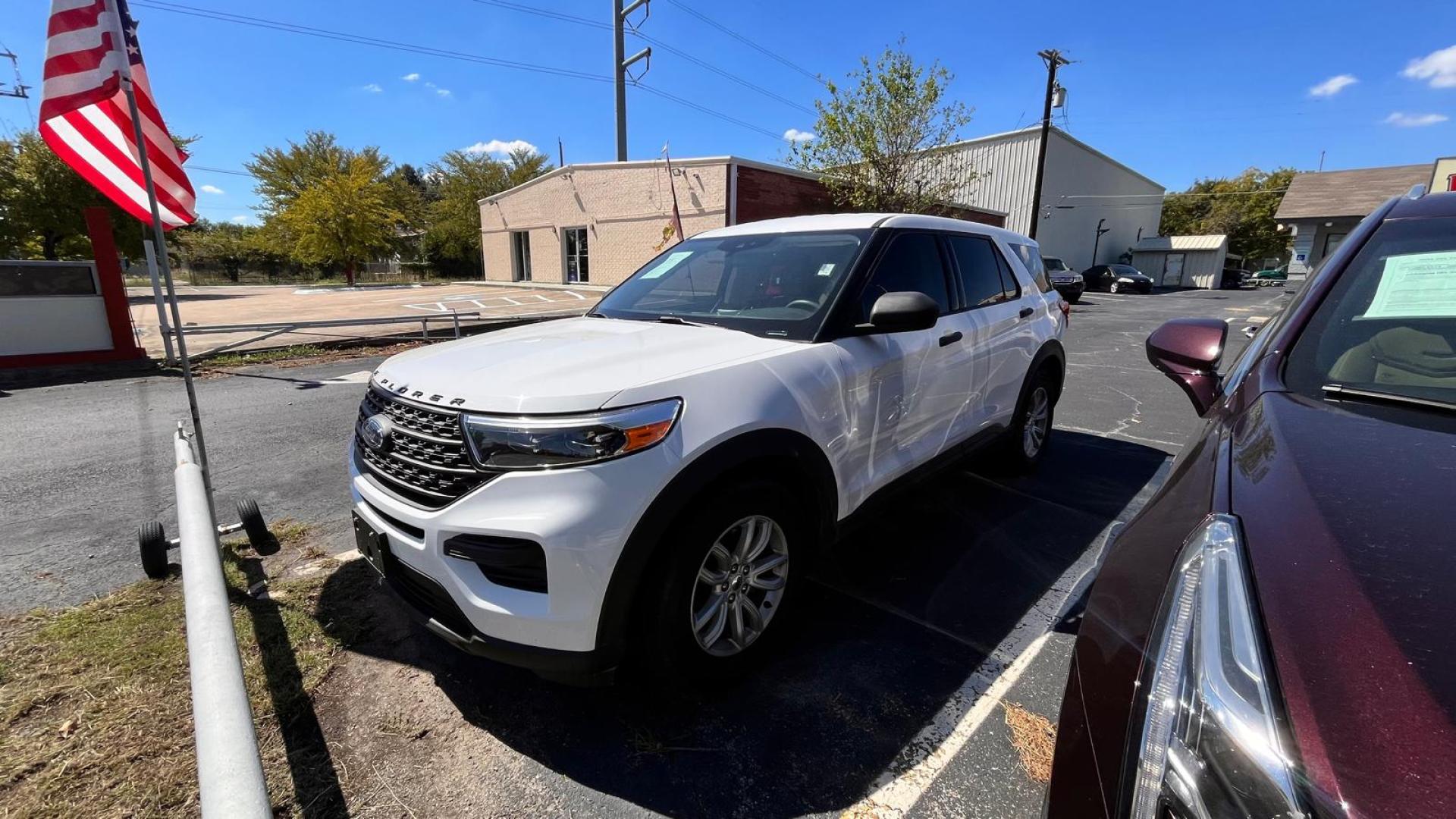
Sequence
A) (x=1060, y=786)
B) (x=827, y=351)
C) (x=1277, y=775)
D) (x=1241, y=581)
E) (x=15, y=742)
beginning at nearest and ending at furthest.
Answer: (x=1277, y=775) → (x=1241, y=581) → (x=1060, y=786) → (x=15, y=742) → (x=827, y=351)

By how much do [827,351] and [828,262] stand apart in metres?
0.69

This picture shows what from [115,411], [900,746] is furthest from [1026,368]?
[115,411]

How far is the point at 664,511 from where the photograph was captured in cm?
191

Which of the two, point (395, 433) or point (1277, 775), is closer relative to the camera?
point (1277, 775)

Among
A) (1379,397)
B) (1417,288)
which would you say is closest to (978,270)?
(1417,288)

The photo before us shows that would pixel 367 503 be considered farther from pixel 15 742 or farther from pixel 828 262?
pixel 828 262

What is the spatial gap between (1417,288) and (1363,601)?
1791 millimetres

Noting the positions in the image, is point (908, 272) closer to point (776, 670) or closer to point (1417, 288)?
point (1417, 288)

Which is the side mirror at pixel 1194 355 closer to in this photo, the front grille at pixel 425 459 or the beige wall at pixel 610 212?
the front grille at pixel 425 459

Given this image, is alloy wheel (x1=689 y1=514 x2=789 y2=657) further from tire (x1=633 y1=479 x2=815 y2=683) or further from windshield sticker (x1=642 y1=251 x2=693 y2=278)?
windshield sticker (x1=642 y1=251 x2=693 y2=278)

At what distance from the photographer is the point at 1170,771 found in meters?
0.84

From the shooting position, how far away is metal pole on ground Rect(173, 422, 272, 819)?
1356 mm

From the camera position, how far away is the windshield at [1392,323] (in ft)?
5.56

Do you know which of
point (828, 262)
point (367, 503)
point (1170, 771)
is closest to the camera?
point (1170, 771)
